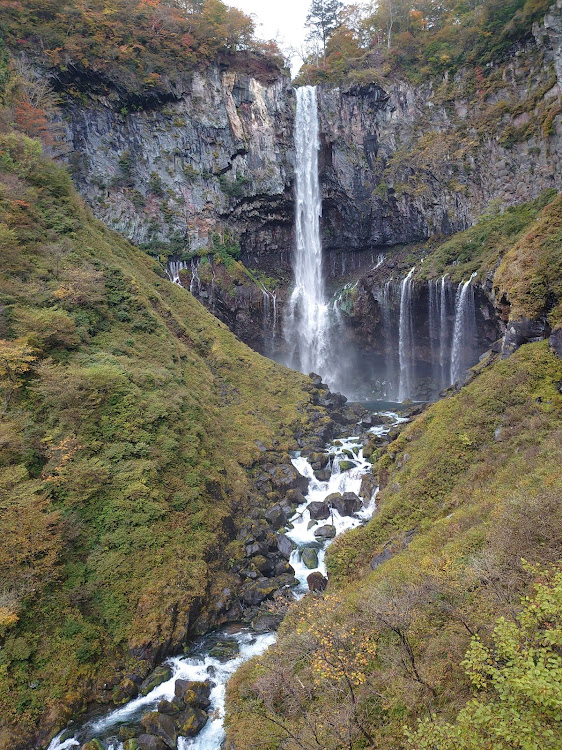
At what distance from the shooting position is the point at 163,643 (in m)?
10.6

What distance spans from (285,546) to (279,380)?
44.8 ft

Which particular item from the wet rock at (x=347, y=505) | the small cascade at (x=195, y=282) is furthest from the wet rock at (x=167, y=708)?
the small cascade at (x=195, y=282)

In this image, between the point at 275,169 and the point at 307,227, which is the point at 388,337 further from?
the point at 275,169

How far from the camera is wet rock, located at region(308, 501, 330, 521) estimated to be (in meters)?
16.5

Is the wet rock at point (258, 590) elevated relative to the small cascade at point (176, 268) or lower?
lower

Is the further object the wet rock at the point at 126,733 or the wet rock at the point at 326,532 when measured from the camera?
the wet rock at the point at 326,532

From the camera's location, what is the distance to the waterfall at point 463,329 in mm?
26734

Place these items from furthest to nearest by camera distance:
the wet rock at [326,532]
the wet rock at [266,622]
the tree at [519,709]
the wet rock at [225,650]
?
the wet rock at [326,532] < the wet rock at [266,622] < the wet rock at [225,650] < the tree at [519,709]

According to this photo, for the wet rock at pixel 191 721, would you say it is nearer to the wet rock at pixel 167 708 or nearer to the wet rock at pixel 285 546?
the wet rock at pixel 167 708

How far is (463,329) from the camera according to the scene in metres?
27.8

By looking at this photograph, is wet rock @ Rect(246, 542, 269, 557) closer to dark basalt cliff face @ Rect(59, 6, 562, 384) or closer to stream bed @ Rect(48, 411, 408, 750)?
stream bed @ Rect(48, 411, 408, 750)

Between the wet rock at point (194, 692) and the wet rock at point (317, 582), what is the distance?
391 centimetres

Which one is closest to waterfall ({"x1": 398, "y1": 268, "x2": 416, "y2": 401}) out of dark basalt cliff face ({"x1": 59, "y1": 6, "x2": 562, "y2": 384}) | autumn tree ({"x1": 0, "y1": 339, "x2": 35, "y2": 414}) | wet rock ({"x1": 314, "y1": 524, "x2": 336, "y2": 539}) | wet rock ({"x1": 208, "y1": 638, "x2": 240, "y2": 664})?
dark basalt cliff face ({"x1": 59, "y1": 6, "x2": 562, "y2": 384})

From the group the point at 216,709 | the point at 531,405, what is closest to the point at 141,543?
the point at 216,709
